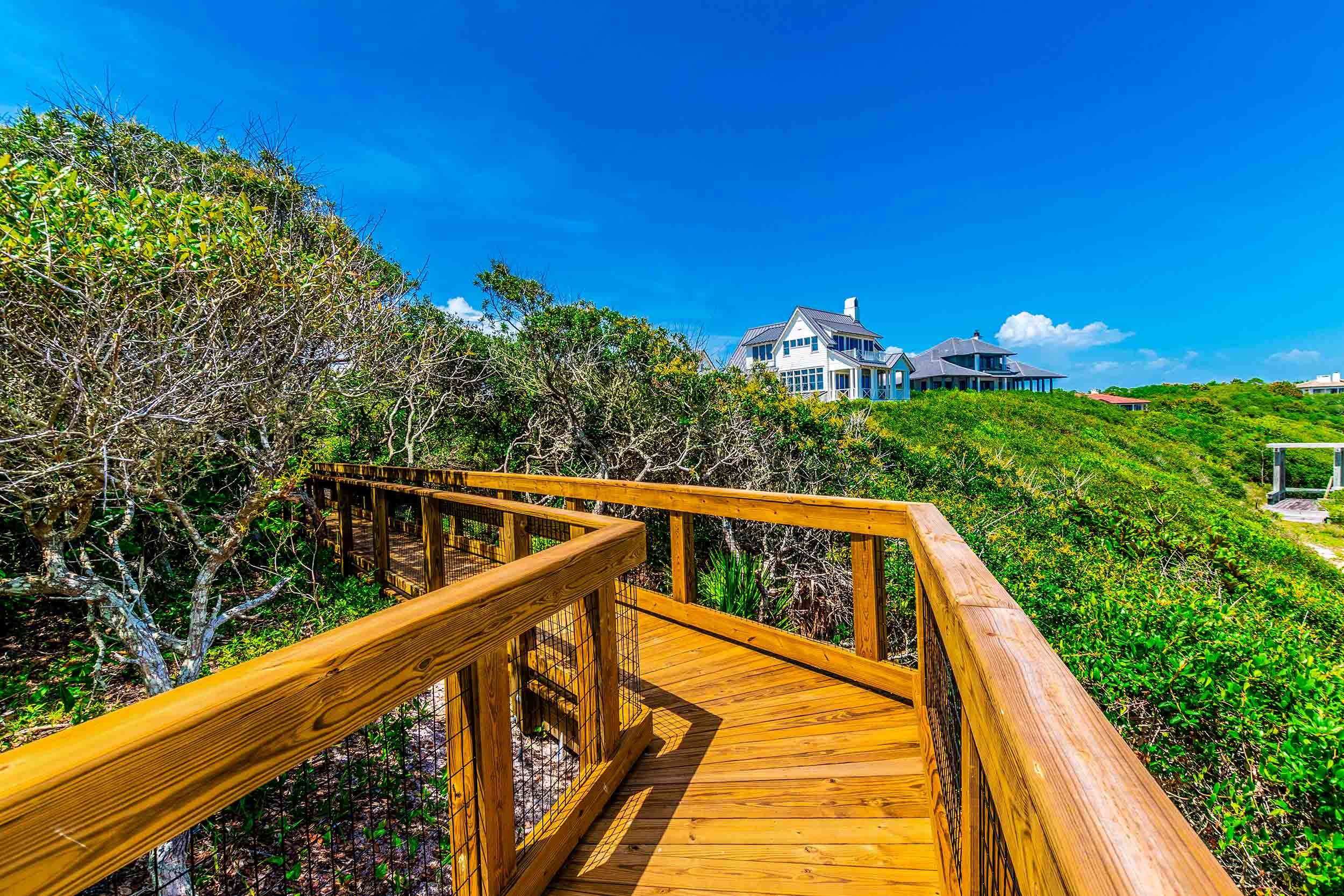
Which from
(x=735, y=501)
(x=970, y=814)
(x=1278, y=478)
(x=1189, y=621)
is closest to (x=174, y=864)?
(x=735, y=501)

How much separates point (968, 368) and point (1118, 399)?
11.8 metres

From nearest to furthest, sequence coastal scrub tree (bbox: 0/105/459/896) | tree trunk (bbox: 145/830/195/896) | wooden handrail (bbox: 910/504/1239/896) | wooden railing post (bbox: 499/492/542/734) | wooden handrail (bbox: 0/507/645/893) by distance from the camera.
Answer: wooden handrail (bbox: 910/504/1239/896) → wooden handrail (bbox: 0/507/645/893) → tree trunk (bbox: 145/830/195/896) → wooden railing post (bbox: 499/492/542/734) → coastal scrub tree (bbox: 0/105/459/896)

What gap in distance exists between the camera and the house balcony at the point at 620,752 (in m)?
0.65

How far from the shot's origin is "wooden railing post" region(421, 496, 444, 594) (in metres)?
4.05

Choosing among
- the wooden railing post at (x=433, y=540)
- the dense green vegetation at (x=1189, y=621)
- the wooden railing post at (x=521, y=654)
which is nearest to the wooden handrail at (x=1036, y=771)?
the wooden railing post at (x=521, y=654)

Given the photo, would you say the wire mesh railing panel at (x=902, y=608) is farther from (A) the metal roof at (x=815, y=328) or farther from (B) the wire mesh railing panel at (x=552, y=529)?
(A) the metal roof at (x=815, y=328)

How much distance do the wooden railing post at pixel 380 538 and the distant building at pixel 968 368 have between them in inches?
1796

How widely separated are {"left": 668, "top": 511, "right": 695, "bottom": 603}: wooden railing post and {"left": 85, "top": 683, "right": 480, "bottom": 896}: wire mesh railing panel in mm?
1637

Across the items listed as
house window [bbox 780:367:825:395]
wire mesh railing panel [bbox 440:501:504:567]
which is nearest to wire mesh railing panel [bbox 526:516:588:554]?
wire mesh railing panel [bbox 440:501:504:567]

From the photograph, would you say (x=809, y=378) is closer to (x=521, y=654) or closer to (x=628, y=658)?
(x=628, y=658)

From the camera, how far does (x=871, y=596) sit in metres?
2.84

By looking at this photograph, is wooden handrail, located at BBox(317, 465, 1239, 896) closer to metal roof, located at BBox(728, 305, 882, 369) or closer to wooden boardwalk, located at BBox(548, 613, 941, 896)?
wooden boardwalk, located at BBox(548, 613, 941, 896)

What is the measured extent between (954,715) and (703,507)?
195cm

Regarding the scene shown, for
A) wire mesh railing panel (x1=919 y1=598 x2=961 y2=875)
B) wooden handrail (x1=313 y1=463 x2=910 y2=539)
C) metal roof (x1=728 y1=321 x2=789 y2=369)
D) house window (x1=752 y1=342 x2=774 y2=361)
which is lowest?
wire mesh railing panel (x1=919 y1=598 x2=961 y2=875)
